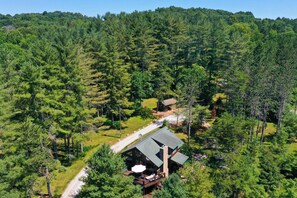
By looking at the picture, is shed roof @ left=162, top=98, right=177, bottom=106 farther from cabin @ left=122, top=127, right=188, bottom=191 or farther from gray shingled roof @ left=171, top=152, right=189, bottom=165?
cabin @ left=122, top=127, right=188, bottom=191

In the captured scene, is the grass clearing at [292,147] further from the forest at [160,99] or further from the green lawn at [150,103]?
the green lawn at [150,103]

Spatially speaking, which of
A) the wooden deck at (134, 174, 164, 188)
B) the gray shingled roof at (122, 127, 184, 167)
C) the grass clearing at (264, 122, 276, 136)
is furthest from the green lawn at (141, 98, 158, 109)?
the wooden deck at (134, 174, 164, 188)

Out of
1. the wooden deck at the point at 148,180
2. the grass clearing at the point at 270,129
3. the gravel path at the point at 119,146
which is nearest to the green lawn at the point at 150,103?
the gravel path at the point at 119,146

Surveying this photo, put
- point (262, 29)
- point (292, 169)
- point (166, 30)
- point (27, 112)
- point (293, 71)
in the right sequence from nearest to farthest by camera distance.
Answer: point (27, 112) → point (292, 169) → point (293, 71) → point (166, 30) → point (262, 29)

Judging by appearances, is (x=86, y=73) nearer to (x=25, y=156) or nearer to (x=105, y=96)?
(x=105, y=96)

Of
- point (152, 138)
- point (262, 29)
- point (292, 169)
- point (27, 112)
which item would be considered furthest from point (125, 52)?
point (262, 29)

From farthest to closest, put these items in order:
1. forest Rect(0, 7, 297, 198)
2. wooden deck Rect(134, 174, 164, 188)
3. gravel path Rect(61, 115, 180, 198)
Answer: wooden deck Rect(134, 174, 164, 188) → gravel path Rect(61, 115, 180, 198) → forest Rect(0, 7, 297, 198)
